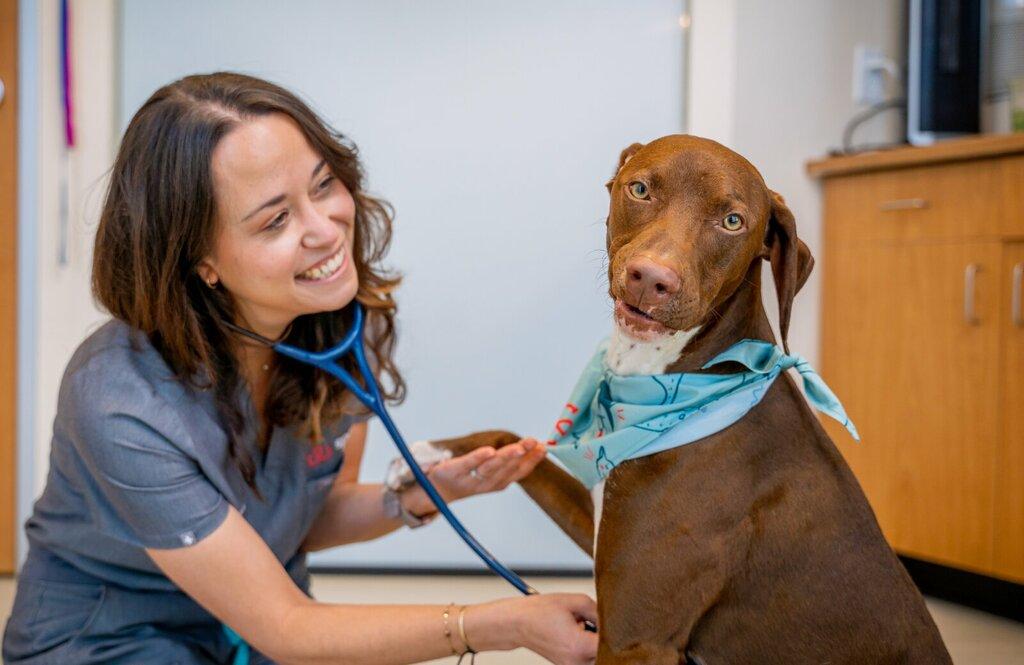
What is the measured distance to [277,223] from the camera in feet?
5.08

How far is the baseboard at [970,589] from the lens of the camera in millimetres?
2881

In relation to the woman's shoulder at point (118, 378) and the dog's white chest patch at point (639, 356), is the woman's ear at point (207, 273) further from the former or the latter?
the dog's white chest patch at point (639, 356)

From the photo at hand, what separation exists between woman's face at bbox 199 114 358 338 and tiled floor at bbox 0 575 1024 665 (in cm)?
130

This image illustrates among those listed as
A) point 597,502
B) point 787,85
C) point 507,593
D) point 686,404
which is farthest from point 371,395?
point 787,85

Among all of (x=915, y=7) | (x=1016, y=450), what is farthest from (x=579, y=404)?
(x=915, y=7)

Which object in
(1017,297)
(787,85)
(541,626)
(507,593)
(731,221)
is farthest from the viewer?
(787,85)

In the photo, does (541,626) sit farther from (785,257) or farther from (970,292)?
(970,292)

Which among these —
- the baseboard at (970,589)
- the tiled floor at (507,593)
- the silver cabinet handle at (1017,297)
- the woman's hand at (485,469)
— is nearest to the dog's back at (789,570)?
the woman's hand at (485,469)

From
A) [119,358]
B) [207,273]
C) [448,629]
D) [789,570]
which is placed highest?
[207,273]

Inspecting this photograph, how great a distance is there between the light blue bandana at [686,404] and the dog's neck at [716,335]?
0.07 ft

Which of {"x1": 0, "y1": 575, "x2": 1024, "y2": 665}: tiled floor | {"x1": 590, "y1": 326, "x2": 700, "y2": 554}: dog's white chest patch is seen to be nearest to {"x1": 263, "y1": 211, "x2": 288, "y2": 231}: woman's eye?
{"x1": 590, "y1": 326, "x2": 700, "y2": 554}: dog's white chest patch

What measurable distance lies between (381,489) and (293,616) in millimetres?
465

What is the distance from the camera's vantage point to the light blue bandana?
1.33 meters

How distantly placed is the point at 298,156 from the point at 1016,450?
2.24m
